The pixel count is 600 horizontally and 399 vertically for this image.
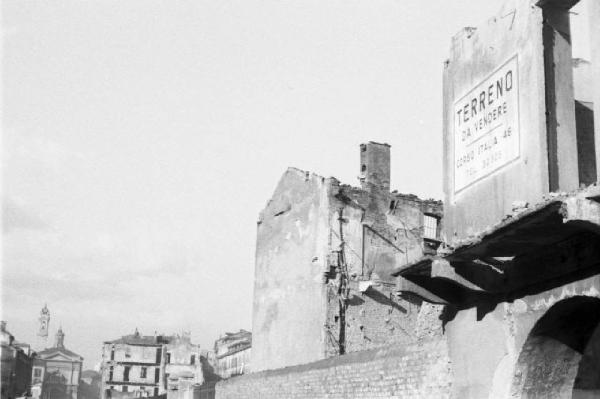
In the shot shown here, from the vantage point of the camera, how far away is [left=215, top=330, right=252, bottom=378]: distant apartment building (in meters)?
53.8

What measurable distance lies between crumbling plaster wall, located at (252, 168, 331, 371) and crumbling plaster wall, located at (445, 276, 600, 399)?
13044 mm

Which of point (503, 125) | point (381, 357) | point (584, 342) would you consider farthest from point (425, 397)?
point (503, 125)

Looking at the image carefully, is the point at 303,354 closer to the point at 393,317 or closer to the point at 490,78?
the point at 393,317

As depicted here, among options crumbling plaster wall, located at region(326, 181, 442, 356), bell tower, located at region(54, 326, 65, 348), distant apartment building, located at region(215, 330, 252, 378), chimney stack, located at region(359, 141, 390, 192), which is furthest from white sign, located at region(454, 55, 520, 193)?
bell tower, located at region(54, 326, 65, 348)

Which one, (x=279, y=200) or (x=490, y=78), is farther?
(x=279, y=200)

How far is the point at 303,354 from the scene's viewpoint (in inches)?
900

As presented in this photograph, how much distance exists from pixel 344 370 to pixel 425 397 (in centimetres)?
297

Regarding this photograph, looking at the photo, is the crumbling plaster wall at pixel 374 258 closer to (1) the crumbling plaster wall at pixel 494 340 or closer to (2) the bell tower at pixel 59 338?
(1) the crumbling plaster wall at pixel 494 340

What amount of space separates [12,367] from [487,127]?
5672 cm

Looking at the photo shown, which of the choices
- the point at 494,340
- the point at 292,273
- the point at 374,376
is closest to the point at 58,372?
the point at 292,273

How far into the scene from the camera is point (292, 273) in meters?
24.1

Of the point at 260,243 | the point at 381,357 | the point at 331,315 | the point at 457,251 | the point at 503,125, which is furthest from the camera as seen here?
the point at 260,243

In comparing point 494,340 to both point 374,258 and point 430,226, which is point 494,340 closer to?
point 374,258

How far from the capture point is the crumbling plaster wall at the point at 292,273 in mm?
22922
